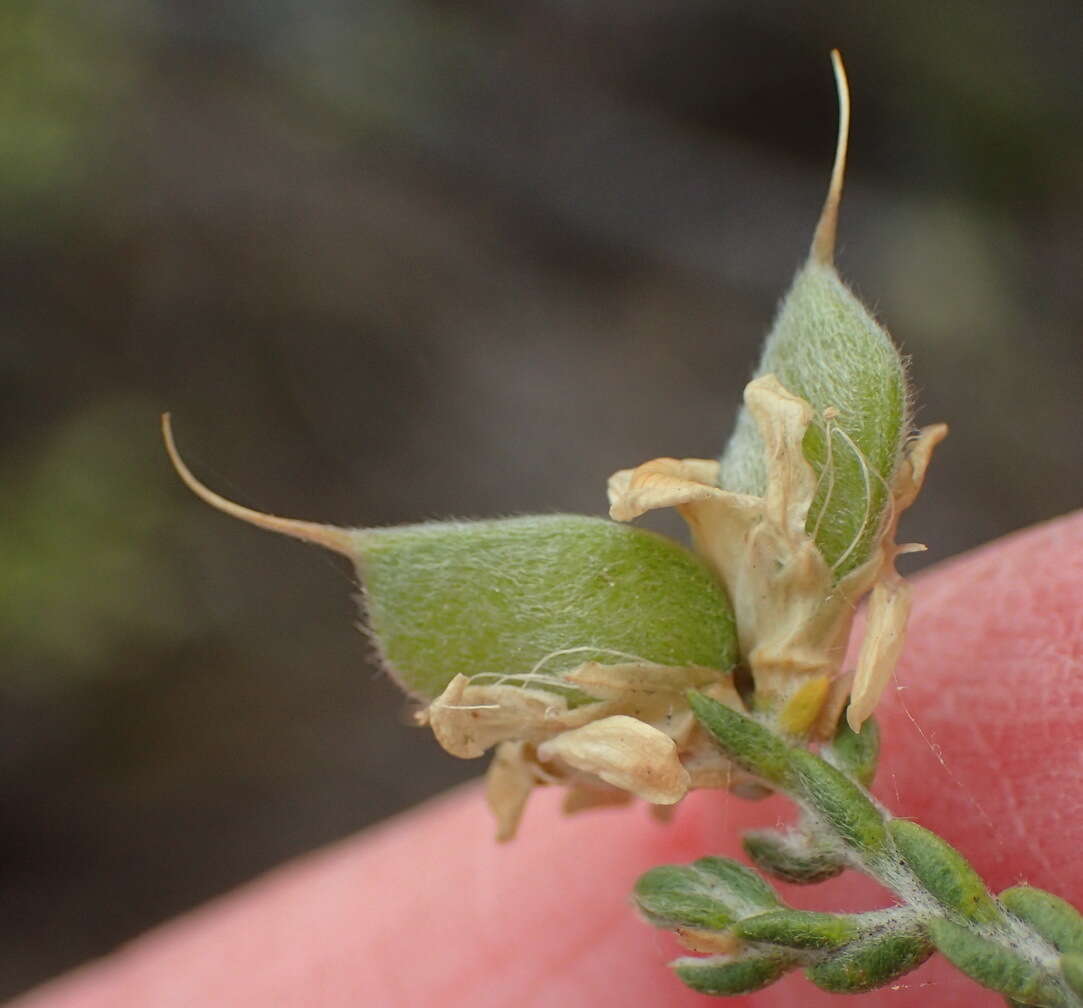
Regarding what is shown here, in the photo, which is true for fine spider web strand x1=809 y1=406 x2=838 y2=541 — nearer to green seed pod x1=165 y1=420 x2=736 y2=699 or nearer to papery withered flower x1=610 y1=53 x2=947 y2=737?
papery withered flower x1=610 y1=53 x2=947 y2=737

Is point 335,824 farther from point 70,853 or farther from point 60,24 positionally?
point 60,24

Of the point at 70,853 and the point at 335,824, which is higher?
the point at 335,824

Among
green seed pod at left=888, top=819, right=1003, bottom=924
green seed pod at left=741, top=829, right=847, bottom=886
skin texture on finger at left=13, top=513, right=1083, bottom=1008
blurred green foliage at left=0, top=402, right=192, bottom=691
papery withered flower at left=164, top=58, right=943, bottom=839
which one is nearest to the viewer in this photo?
green seed pod at left=888, top=819, right=1003, bottom=924

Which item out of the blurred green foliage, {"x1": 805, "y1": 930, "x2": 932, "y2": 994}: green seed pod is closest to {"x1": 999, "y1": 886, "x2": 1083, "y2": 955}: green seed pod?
{"x1": 805, "y1": 930, "x2": 932, "y2": 994}: green seed pod

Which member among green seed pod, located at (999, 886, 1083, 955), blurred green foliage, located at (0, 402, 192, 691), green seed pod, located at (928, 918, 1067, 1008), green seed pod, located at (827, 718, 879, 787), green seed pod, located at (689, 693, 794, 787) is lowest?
blurred green foliage, located at (0, 402, 192, 691)

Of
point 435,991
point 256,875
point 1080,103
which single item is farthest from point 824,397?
point 256,875

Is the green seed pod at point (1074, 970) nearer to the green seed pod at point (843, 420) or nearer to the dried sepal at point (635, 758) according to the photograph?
the dried sepal at point (635, 758)

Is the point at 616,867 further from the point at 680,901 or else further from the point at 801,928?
the point at 801,928
